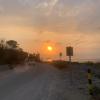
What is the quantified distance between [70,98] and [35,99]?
2483 millimetres

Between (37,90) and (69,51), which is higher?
(69,51)

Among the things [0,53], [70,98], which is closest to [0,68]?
[0,53]

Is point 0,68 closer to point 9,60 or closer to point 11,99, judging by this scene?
point 9,60

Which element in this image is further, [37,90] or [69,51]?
[69,51]

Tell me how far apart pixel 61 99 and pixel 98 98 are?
1.90 m

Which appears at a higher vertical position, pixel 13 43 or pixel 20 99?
pixel 13 43

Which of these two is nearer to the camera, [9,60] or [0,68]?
[0,68]

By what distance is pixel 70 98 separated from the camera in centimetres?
2116

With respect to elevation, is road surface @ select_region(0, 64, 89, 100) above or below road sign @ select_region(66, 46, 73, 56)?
below

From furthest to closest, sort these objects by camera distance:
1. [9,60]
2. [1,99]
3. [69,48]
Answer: [9,60], [69,48], [1,99]

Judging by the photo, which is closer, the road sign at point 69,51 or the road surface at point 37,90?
the road surface at point 37,90

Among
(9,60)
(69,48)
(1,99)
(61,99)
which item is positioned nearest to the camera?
(1,99)

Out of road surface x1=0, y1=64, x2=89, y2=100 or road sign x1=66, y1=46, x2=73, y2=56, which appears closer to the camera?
road surface x1=0, y1=64, x2=89, y2=100

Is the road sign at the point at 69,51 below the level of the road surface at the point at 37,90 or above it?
above
